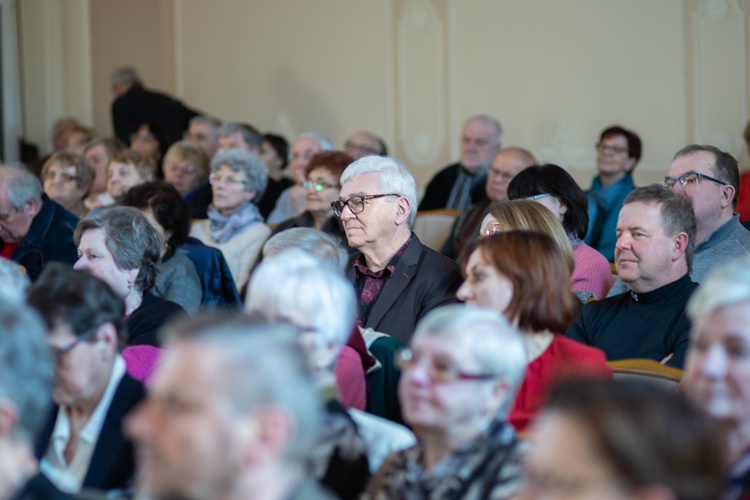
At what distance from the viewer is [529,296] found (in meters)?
2.44

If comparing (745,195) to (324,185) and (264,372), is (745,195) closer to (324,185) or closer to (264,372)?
(324,185)

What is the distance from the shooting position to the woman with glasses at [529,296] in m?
2.44

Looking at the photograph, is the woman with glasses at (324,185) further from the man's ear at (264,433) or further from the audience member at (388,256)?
the man's ear at (264,433)

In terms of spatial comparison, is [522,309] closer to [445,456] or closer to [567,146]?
[445,456]

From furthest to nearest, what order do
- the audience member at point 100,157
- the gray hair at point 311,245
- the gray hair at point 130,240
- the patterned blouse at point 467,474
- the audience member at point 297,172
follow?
the audience member at point 100,157
the audience member at point 297,172
the gray hair at point 130,240
the gray hair at point 311,245
the patterned blouse at point 467,474

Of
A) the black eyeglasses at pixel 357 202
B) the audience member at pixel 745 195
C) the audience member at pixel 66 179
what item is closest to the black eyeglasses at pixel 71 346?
the black eyeglasses at pixel 357 202

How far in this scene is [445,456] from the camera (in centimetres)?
191

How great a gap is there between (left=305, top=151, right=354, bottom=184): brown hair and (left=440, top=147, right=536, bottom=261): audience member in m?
0.69

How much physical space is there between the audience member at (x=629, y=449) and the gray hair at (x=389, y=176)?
222 cm

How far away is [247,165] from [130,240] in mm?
2157

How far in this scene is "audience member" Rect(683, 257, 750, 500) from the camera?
1715 mm

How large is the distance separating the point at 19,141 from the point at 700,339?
7.92m

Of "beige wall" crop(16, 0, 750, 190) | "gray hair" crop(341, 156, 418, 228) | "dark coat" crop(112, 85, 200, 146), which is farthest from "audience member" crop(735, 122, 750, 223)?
"dark coat" crop(112, 85, 200, 146)

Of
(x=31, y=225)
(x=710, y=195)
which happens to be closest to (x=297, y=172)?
(x=31, y=225)
